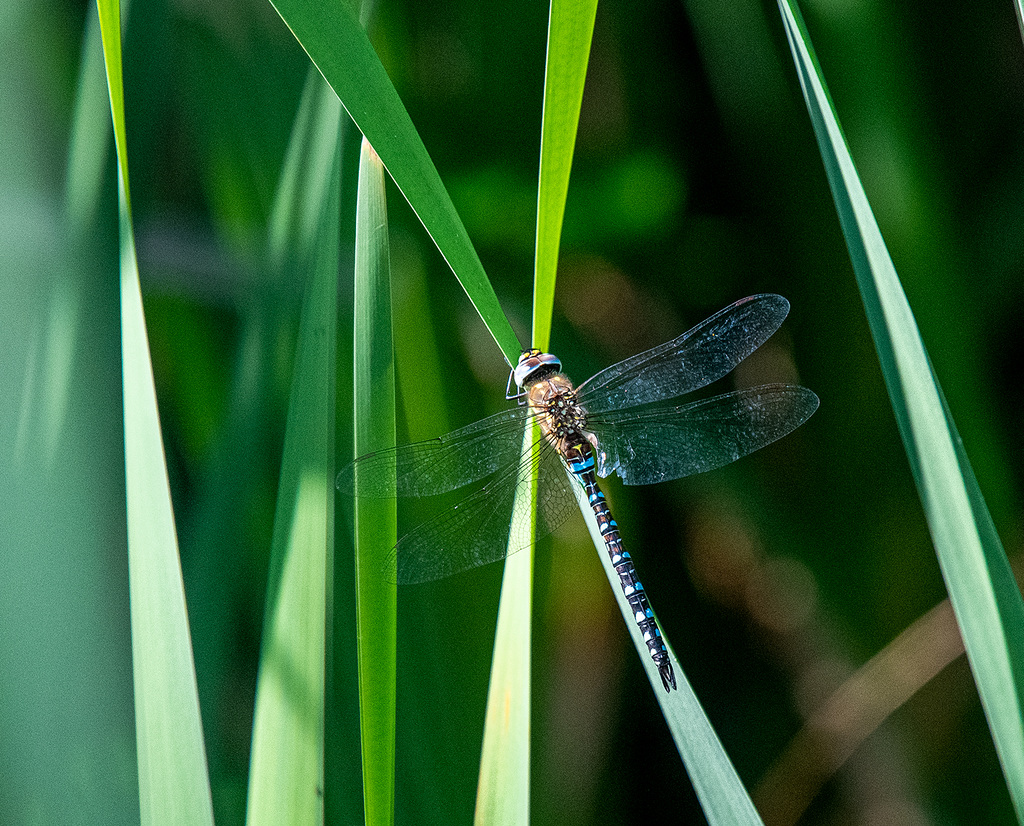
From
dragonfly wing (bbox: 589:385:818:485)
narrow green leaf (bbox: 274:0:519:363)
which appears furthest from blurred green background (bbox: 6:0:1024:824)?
narrow green leaf (bbox: 274:0:519:363)

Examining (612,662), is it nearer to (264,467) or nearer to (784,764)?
(784,764)

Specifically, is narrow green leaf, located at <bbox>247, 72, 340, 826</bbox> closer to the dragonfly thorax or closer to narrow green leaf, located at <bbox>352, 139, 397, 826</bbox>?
narrow green leaf, located at <bbox>352, 139, 397, 826</bbox>

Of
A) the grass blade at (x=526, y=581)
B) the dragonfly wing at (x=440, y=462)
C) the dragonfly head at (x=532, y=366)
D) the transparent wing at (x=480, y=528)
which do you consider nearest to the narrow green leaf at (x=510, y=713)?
the grass blade at (x=526, y=581)

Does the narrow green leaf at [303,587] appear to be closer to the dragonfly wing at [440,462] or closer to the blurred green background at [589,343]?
the dragonfly wing at [440,462]

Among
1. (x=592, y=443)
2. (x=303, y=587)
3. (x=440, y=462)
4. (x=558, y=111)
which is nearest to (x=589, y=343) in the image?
(x=592, y=443)

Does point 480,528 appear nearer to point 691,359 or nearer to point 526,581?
point 526,581

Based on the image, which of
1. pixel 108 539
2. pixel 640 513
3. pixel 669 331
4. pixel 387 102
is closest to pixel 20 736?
pixel 108 539
